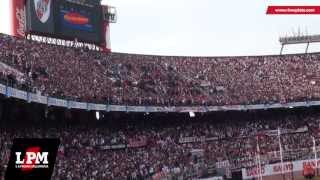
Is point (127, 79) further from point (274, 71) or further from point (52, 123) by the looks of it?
point (274, 71)

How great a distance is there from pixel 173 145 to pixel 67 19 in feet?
43.4

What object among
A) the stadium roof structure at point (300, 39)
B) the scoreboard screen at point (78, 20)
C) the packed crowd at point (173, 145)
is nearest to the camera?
the packed crowd at point (173, 145)

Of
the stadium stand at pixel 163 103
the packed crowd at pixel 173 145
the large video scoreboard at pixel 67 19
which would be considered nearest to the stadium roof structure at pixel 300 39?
the stadium stand at pixel 163 103

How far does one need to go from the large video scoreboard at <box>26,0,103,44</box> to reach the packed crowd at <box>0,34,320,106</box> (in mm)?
1643

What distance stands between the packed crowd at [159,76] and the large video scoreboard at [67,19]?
1.64 metres

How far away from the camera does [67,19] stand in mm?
50125

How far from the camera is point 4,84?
106ft

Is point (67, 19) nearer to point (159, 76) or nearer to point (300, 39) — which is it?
point (159, 76)

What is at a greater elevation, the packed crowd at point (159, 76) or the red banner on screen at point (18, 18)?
the red banner on screen at point (18, 18)

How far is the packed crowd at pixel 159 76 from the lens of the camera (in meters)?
41.3
